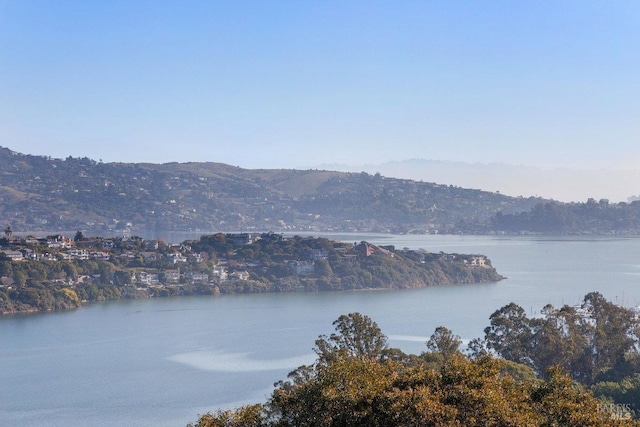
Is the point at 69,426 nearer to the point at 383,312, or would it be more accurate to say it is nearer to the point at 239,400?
the point at 239,400

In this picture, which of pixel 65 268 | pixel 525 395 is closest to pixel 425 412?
pixel 525 395

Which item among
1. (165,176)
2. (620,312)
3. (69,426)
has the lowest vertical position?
(69,426)

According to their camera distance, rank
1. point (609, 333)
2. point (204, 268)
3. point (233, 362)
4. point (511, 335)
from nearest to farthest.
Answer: point (609, 333) < point (511, 335) < point (233, 362) < point (204, 268)

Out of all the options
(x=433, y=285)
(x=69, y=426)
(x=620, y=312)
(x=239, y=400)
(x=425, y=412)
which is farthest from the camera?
(x=433, y=285)

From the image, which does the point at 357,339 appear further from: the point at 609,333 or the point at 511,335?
the point at 609,333

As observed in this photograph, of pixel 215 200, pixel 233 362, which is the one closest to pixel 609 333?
pixel 233 362

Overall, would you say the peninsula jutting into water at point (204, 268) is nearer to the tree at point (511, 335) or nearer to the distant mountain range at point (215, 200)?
the tree at point (511, 335)
